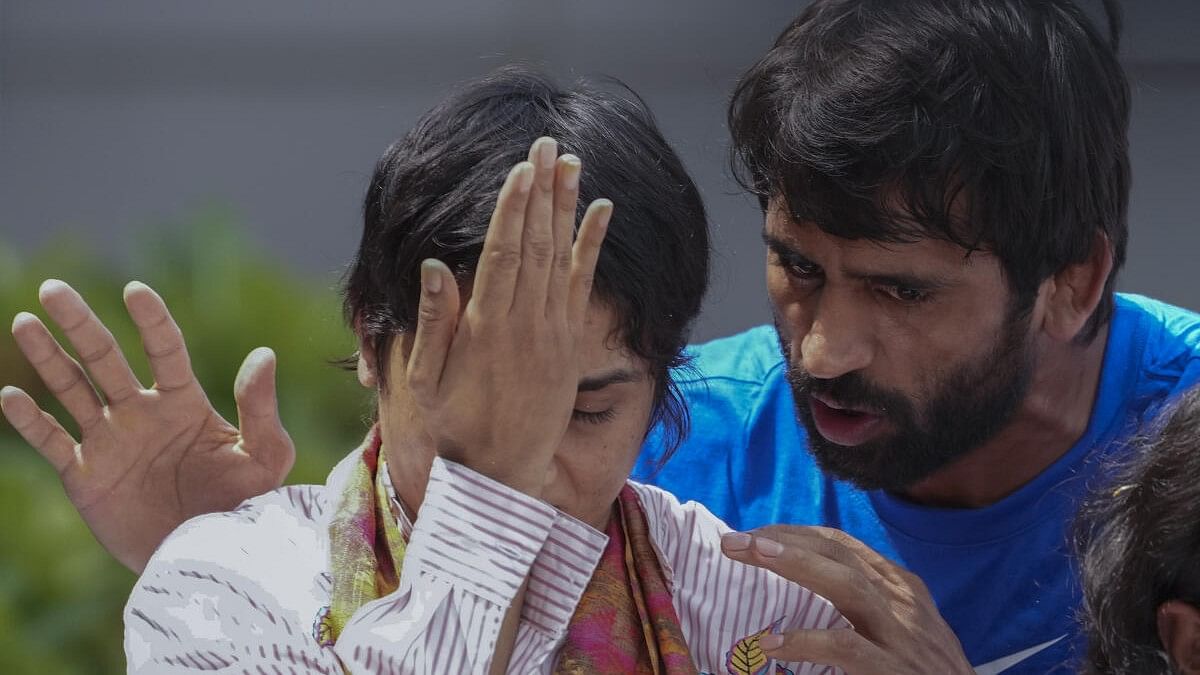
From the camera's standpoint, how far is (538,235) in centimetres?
166

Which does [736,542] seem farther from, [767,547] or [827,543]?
[827,543]

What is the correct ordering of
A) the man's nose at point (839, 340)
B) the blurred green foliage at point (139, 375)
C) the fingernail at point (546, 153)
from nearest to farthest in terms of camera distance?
1. the fingernail at point (546, 153)
2. the man's nose at point (839, 340)
3. the blurred green foliage at point (139, 375)

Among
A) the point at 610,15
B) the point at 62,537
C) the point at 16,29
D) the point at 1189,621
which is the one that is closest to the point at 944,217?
the point at 1189,621

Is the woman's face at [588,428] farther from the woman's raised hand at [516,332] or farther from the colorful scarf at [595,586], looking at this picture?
the woman's raised hand at [516,332]

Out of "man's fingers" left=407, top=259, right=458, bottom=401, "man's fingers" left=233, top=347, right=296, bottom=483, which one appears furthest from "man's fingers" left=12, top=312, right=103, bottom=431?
"man's fingers" left=407, top=259, right=458, bottom=401

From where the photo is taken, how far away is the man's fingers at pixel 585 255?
168 centimetres

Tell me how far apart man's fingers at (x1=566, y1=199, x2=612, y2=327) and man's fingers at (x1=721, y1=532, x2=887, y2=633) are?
0.42m

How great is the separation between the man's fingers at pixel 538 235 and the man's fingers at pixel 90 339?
2.24 ft

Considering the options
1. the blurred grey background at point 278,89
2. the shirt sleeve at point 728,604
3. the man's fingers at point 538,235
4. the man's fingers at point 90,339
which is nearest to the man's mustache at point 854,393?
the shirt sleeve at point 728,604

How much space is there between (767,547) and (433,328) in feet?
1.83

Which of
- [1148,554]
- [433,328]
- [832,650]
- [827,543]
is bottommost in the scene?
[832,650]

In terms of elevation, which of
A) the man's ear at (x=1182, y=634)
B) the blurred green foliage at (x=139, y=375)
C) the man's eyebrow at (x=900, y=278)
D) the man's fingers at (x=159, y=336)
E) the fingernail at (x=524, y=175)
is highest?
the fingernail at (x=524, y=175)

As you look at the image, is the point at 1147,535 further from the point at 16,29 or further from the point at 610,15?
the point at 16,29

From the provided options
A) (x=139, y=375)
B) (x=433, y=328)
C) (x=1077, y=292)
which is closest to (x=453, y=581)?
(x=433, y=328)
